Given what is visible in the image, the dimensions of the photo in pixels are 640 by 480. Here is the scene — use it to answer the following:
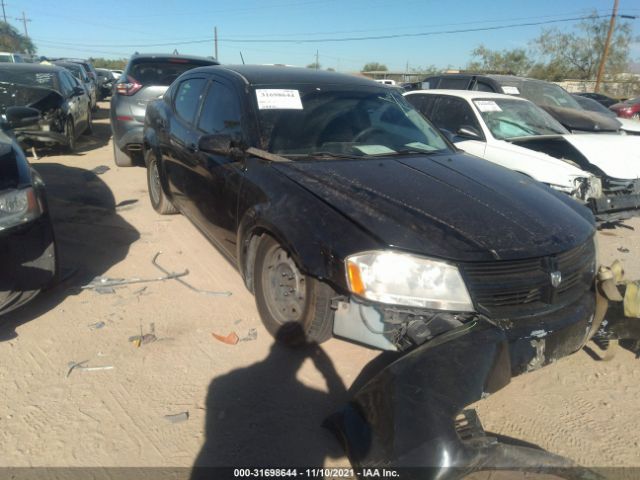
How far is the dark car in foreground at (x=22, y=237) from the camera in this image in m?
2.99

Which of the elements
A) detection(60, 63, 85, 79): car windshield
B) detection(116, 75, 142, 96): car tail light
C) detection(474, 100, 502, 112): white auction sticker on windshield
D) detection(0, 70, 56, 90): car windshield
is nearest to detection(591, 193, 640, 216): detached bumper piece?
detection(474, 100, 502, 112): white auction sticker on windshield

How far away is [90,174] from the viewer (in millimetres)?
7445

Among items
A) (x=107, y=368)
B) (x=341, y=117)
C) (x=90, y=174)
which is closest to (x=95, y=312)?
(x=107, y=368)

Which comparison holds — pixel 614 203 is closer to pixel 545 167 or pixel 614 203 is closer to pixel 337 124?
pixel 545 167

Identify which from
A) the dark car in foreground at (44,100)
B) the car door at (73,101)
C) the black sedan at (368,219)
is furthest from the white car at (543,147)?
the car door at (73,101)

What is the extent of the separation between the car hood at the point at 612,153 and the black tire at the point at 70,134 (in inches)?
331

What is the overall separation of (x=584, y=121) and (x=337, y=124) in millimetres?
6007

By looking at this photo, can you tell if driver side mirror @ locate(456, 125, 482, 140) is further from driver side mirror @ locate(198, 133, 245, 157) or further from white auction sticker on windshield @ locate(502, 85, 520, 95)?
driver side mirror @ locate(198, 133, 245, 157)

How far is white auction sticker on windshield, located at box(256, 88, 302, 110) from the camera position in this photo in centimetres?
330

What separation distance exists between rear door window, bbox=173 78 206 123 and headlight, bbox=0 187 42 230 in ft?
4.98

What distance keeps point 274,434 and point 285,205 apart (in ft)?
4.06

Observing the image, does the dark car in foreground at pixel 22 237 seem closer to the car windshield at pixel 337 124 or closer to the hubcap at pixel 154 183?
the car windshield at pixel 337 124

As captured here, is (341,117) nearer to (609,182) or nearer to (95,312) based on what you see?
(95,312)

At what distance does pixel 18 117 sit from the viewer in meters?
4.10
